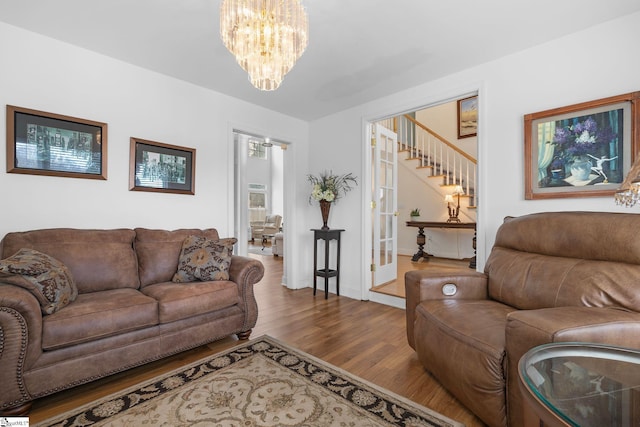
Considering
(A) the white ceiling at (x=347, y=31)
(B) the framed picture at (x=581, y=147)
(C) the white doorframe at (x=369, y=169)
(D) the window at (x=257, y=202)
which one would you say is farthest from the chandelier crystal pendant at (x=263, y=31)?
(D) the window at (x=257, y=202)

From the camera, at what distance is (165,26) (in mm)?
2232

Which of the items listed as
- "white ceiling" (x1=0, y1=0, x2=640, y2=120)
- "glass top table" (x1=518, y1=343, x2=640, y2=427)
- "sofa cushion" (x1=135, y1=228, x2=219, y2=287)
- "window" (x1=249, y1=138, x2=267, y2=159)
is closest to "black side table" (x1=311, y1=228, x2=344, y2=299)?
"sofa cushion" (x1=135, y1=228, x2=219, y2=287)

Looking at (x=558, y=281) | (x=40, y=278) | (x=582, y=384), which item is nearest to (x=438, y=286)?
(x=558, y=281)

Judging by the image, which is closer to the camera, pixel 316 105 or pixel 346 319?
pixel 346 319

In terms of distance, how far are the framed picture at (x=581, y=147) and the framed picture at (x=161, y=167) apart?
10.6 feet

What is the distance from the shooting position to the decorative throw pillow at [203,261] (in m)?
2.50

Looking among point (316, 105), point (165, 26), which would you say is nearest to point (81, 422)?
point (165, 26)

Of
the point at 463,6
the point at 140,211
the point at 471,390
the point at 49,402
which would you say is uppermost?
the point at 463,6

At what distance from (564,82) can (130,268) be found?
378 cm

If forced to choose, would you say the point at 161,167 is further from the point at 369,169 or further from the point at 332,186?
the point at 369,169

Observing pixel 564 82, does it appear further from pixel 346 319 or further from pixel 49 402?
pixel 49 402

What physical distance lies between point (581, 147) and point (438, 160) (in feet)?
14.3

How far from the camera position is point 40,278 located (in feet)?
5.56

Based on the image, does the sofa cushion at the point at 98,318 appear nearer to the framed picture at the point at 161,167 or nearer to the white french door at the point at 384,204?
the framed picture at the point at 161,167
